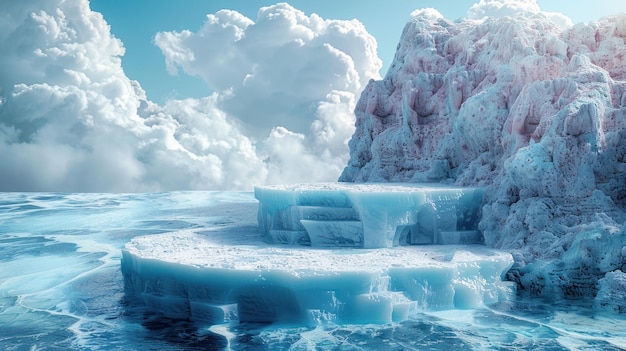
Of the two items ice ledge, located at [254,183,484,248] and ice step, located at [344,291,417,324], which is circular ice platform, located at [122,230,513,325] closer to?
ice step, located at [344,291,417,324]

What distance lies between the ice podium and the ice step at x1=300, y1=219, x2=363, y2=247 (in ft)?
0.07

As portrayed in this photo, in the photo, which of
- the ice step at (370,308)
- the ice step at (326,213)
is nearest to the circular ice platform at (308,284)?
the ice step at (370,308)

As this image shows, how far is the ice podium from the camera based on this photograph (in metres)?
7.87

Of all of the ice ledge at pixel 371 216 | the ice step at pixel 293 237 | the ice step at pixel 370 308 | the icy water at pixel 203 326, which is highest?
the ice ledge at pixel 371 216

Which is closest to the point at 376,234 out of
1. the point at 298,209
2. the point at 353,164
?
the point at 298,209

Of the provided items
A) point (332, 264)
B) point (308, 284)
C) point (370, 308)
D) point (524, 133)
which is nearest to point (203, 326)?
point (308, 284)

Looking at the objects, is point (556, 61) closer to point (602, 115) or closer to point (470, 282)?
point (602, 115)

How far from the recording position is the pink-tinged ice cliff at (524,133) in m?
9.37

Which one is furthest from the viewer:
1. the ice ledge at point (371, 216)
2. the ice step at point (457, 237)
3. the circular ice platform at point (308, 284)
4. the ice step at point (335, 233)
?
the ice step at point (457, 237)

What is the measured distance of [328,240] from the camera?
430 inches

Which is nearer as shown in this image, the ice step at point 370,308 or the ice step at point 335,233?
the ice step at point 370,308

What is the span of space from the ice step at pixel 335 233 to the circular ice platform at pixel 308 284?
1278mm

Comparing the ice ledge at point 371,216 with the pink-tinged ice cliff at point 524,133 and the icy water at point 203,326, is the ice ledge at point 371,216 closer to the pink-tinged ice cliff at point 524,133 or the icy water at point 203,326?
the pink-tinged ice cliff at point 524,133

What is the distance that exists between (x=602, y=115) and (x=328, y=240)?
620cm
